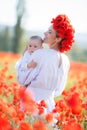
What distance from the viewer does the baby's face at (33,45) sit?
569 cm

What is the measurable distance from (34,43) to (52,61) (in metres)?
0.24

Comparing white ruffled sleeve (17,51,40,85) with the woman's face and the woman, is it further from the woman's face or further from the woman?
the woman's face

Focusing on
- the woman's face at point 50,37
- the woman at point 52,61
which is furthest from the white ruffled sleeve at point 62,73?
the woman's face at point 50,37

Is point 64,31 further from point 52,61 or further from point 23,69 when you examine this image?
point 23,69

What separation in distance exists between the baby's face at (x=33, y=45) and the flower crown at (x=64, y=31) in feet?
0.68

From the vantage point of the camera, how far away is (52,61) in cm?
570

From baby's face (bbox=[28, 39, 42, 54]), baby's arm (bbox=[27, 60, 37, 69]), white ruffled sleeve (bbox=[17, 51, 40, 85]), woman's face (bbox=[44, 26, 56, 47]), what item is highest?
woman's face (bbox=[44, 26, 56, 47])

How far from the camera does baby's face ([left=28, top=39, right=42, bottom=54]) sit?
18.7 feet

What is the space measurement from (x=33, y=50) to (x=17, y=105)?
0.64 meters

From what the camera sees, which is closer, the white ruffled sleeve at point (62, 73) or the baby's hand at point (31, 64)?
the baby's hand at point (31, 64)

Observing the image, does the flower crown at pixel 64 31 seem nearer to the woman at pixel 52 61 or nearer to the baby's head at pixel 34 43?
the woman at pixel 52 61

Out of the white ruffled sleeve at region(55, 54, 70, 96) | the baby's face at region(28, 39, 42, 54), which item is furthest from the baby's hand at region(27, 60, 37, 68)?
the white ruffled sleeve at region(55, 54, 70, 96)

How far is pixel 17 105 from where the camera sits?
5406 millimetres

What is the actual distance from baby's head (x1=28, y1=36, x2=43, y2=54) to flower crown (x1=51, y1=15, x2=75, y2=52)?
19 cm
